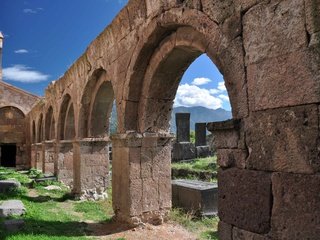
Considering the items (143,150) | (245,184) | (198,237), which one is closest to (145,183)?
(143,150)

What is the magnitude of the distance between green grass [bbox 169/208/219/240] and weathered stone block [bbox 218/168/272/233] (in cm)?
287

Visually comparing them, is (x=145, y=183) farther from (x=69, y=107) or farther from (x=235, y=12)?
(x=69, y=107)

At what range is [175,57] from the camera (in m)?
5.90

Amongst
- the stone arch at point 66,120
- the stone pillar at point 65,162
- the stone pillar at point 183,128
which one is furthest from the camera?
the stone pillar at point 183,128

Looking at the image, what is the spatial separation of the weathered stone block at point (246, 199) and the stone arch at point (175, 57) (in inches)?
24.2

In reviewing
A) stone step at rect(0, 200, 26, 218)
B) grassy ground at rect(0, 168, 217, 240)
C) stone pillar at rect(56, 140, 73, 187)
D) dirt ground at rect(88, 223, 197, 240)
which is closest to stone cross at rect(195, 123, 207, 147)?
stone pillar at rect(56, 140, 73, 187)

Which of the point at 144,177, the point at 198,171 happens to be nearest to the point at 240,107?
the point at 144,177

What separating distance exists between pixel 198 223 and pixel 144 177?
159cm

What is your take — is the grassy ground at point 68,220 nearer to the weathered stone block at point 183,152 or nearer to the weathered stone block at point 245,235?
the weathered stone block at point 245,235

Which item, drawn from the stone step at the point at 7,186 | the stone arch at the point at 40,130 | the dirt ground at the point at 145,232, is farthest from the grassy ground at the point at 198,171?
the stone arch at the point at 40,130

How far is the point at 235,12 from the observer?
139 inches

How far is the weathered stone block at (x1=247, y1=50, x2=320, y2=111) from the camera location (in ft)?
8.86

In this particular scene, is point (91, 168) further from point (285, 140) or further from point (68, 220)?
point (285, 140)

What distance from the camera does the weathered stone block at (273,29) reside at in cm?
282
